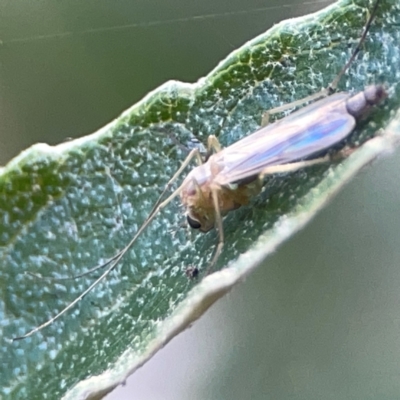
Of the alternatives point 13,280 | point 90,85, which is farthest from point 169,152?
point 90,85

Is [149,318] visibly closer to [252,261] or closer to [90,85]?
[252,261]

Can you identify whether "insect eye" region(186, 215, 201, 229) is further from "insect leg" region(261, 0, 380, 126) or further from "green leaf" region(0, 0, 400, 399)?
"insect leg" region(261, 0, 380, 126)

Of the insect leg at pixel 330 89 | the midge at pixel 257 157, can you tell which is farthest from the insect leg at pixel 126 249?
the insect leg at pixel 330 89

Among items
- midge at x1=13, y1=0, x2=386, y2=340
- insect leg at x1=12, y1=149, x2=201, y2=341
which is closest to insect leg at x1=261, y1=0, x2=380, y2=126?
midge at x1=13, y1=0, x2=386, y2=340

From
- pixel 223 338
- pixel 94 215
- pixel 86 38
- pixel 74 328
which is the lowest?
pixel 223 338

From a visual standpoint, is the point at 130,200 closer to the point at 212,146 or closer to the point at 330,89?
the point at 212,146

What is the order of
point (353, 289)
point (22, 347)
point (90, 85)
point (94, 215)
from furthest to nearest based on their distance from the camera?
1. point (90, 85)
2. point (353, 289)
3. point (94, 215)
4. point (22, 347)

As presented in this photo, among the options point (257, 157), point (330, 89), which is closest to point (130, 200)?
point (257, 157)
